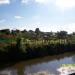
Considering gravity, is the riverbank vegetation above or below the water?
above

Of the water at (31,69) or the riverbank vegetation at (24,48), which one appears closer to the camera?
the water at (31,69)

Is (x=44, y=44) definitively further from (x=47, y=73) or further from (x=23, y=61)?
(x=47, y=73)

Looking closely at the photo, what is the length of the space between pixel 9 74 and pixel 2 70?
1292 millimetres

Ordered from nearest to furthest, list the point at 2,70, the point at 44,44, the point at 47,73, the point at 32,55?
the point at 47,73, the point at 2,70, the point at 32,55, the point at 44,44

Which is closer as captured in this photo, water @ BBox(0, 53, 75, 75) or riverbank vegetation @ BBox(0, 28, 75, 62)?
water @ BBox(0, 53, 75, 75)

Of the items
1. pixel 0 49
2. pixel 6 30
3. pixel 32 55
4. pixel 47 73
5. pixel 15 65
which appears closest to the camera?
pixel 47 73

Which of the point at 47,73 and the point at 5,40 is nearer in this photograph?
the point at 47,73

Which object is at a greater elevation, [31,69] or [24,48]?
[24,48]

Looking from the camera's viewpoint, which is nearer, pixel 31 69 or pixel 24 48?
pixel 31 69

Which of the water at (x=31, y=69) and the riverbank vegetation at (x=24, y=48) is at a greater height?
the riverbank vegetation at (x=24, y=48)

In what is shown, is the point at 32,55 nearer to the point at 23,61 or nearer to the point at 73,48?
the point at 23,61

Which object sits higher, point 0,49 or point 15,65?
point 0,49

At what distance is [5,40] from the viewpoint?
16.6 m

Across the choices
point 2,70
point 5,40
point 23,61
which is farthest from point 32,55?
point 2,70
